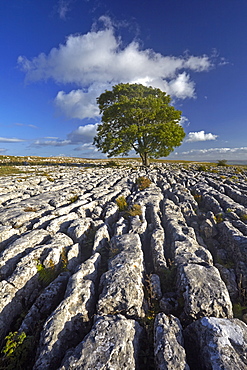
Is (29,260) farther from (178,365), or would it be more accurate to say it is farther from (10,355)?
(178,365)

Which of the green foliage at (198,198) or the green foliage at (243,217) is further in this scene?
the green foliage at (198,198)

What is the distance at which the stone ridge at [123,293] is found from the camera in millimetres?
4375

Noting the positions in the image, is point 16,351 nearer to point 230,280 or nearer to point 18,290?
point 18,290

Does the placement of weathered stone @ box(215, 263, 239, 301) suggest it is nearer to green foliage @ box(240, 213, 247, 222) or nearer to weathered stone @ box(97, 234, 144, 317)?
weathered stone @ box(97, 234, 144, 317)

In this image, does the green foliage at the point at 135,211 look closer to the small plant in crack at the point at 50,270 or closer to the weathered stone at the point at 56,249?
the weathered stone at the point at 56,249

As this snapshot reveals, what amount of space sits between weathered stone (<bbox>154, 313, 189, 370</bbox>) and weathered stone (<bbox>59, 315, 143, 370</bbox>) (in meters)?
0.61

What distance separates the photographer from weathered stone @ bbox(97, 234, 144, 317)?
563cm

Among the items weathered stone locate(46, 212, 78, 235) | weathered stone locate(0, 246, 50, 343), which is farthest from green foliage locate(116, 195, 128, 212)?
weathered stone locate(0, 246, 50, 343)

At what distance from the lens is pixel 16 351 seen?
4777 mm

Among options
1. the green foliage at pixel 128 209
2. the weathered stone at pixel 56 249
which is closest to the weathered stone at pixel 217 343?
the weathered stone at pixel 56 249

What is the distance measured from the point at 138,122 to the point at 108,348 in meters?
42.5

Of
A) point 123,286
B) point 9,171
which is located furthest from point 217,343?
point 9,171

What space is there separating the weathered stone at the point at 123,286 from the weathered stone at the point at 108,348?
24.5 inches

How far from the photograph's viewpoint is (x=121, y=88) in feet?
139
